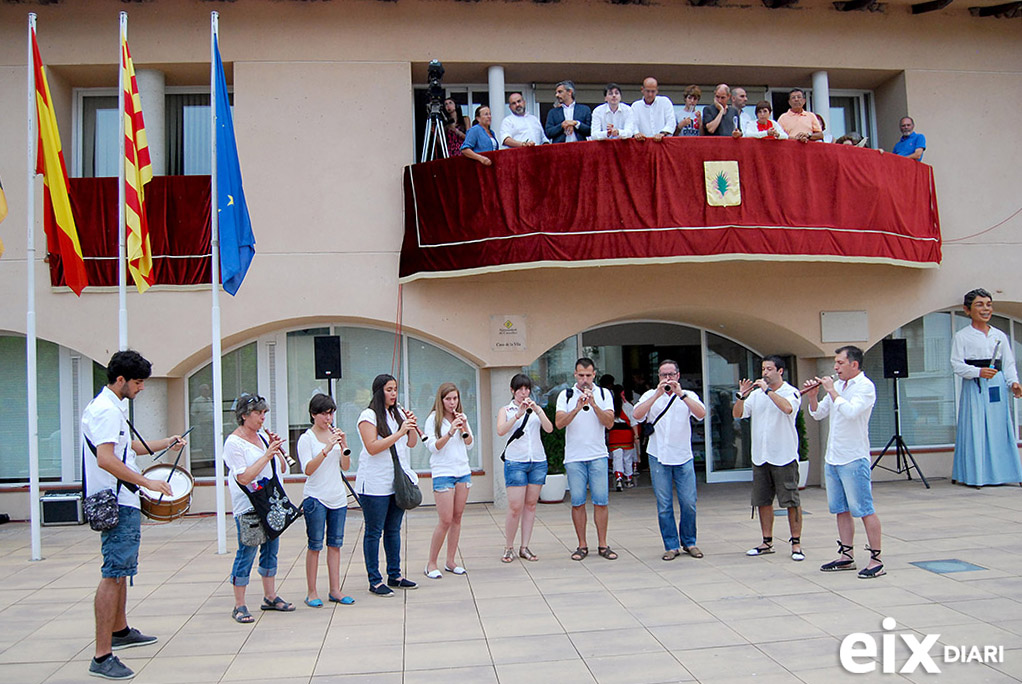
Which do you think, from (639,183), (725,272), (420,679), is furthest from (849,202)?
(420,679)

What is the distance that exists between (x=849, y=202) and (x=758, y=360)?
3.73 metres

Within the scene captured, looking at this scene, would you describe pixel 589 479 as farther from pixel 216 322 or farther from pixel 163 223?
pixel 163 223

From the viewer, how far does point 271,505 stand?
631 centimetres

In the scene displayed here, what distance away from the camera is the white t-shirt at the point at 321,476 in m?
6.69

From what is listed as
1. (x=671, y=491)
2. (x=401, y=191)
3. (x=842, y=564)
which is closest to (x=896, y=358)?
(x=842, y=564)

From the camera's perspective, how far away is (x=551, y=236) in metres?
10.6

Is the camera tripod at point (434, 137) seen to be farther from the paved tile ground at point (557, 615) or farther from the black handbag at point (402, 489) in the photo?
the black handbag at point (402, 489)

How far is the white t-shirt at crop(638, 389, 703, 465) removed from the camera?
26.0 ft

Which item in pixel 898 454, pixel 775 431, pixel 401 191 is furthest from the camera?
pixel 898 454

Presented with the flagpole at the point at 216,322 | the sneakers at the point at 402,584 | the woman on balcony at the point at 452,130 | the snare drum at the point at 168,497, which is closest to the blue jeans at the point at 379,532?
the sneakers at the point at 402,584

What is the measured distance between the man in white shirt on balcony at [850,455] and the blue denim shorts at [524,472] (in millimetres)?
2570

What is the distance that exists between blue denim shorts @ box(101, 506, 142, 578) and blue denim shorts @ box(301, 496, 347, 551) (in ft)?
4.52

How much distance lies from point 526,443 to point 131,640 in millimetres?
3721

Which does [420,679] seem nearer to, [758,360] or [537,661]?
[537,661]
